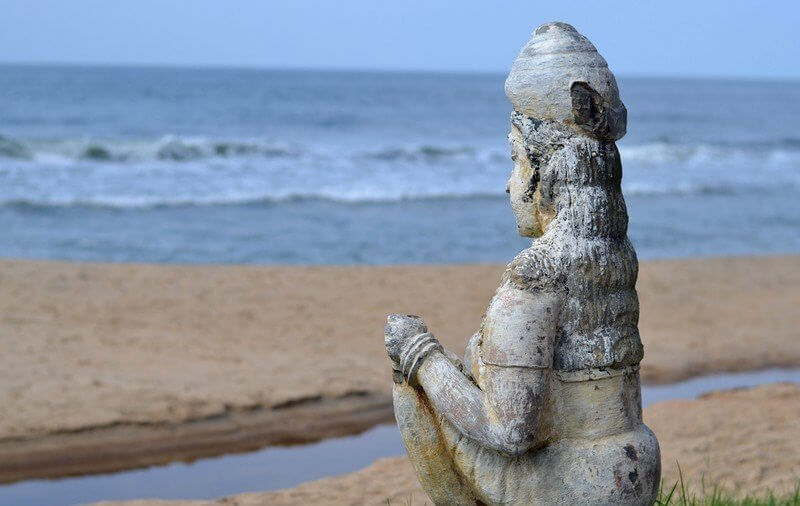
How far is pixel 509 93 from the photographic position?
349 cm

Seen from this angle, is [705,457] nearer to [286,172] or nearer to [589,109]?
[589,109]

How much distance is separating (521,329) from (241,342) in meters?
7.32

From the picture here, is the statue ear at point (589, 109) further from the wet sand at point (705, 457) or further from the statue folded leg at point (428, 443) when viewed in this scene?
the wet sand at point (705, 457)

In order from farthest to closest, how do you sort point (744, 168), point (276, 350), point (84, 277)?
point (744, 168)
point (84, 277)
point (276, 350)

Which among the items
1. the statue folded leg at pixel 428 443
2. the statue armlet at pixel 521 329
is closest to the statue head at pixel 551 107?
the statue armlet at pixel 521 329

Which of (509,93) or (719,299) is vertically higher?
(509,93)

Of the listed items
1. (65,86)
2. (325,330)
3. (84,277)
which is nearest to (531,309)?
(325,330)

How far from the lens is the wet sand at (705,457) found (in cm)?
627

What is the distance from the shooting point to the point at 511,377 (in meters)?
3.20

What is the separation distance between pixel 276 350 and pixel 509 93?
6.85m

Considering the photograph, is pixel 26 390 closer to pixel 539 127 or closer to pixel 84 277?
pixel 84 277

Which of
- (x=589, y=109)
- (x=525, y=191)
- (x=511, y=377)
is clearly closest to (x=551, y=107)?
(x=589, y=109)

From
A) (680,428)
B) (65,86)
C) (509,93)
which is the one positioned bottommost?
(680,428)

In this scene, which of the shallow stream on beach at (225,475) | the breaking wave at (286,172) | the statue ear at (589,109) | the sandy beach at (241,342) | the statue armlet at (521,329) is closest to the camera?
the statue armlet at (521,329)
